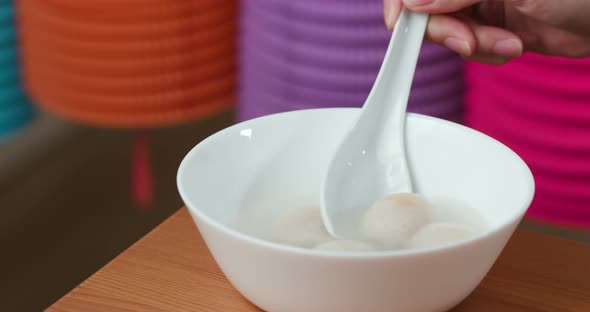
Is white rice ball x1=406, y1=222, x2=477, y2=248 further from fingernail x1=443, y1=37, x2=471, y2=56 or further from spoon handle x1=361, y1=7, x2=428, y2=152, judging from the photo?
fingernail x1=443, y1=37, x2=471, y2=56

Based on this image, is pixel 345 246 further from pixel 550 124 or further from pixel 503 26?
pixel 550 124

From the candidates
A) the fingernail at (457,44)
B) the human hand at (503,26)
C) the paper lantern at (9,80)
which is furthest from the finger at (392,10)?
the paper lantern at (9,80)

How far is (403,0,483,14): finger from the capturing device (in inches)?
35.5

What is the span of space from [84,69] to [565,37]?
0.95 metres

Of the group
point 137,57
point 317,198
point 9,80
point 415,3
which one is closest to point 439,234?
point 317,198

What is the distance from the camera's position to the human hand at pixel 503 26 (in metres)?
0.94

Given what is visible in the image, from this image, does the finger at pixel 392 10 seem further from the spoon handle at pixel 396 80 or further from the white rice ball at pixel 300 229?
the white rice ball at pixel 300 229

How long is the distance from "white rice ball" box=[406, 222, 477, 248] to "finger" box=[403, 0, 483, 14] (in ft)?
0.94

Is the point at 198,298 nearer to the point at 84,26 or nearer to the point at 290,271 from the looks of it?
the point at 290,271

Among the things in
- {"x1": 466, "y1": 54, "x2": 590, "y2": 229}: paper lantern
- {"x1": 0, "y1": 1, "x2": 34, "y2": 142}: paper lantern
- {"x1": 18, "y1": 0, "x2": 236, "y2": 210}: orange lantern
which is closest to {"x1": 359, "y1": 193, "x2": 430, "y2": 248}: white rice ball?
{"x1": 466, "y1": 54, "x2": 590, "y2": 229}: paper lantern

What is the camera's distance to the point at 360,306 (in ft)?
2.01

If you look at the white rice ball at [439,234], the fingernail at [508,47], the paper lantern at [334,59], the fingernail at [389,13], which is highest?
the fingernail at [389,13]

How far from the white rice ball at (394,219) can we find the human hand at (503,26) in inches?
9.9

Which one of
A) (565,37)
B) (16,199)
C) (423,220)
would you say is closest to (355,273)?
(423,220)
